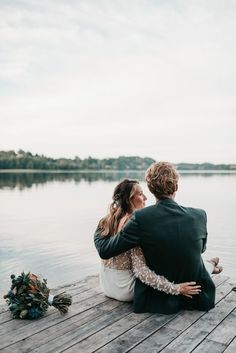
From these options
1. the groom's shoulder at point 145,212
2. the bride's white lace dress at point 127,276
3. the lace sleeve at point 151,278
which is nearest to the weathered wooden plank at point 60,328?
the bride's white lace dress at point 127,276

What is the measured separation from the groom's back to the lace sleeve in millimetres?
64

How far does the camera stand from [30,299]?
3.61 metres

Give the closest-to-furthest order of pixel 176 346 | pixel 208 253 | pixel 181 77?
pixel 176 346
pixel 208 253
pixel 181 77

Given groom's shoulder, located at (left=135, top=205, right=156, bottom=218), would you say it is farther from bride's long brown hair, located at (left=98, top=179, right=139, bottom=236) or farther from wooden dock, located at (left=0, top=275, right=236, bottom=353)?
wooden dock, located at (left=0, top=275, right=236, bottom=353)

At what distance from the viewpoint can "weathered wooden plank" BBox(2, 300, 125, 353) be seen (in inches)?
119

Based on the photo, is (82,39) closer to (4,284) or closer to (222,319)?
(4,284)

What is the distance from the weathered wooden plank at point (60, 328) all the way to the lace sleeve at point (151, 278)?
475 mm

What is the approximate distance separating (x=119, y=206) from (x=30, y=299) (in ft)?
3.65

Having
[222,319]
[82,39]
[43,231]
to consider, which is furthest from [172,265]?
[82,39]

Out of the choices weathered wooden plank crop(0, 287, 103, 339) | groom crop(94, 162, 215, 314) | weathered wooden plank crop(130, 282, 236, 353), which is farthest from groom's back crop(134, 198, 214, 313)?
weathered wooden plank crop(0, 287, 103, 339)

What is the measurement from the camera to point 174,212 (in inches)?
139

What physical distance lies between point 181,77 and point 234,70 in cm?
679

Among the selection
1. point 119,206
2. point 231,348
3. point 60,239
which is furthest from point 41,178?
point 231,348

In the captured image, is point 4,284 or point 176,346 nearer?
point 176,346
